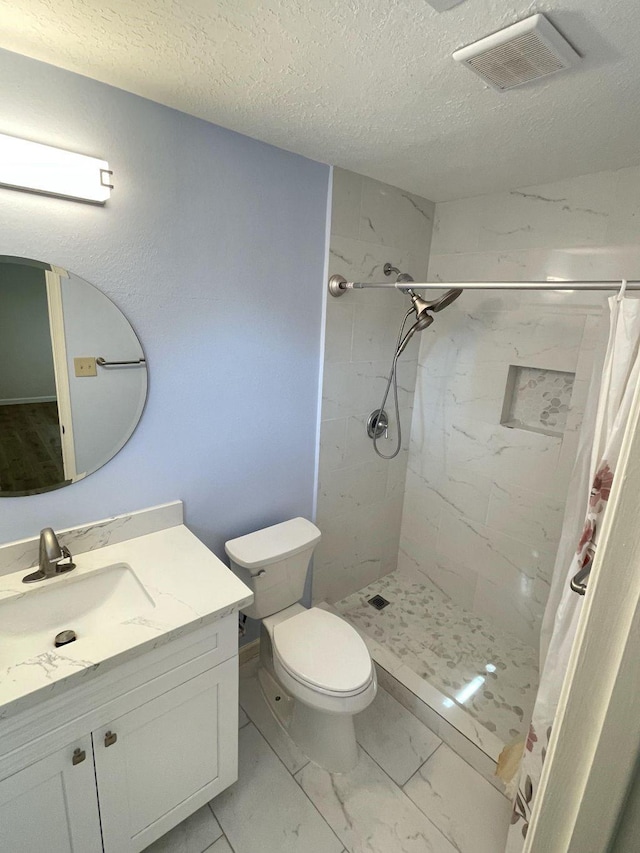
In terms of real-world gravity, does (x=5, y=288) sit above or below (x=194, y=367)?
above

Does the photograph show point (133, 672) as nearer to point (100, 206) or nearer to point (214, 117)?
point (100, 206)

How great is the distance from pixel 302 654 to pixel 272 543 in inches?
17.4

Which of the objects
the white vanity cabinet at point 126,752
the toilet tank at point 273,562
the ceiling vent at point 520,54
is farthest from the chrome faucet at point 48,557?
the ceiling vent at point 520,54

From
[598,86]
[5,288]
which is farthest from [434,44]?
[5,288]

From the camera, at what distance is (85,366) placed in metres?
1.36

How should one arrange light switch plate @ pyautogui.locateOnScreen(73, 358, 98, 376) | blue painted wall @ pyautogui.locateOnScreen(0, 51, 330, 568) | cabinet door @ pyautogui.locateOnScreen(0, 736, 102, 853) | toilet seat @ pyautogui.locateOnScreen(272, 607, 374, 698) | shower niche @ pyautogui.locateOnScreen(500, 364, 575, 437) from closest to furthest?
cabinet door @ pyautogui.locateOnScreen(0, 736, 102, 853)
blue painted wall @ pyautogui.locateOnScreen(0, 51, 330, 568)
light switch plate @ pyautogui.locateOnScreen(73, 358, 98, 376)
toilet seat @ pyautogui.locateOnScreen(272, 607, 374, 698)
shower niche @ pyautogui.locateOnScreen(500, 364, 575, 437)

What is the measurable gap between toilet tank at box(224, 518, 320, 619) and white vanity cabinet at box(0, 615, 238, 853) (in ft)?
1.31

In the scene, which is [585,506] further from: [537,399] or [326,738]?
[326,738]

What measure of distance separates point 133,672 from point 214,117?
5.66 feet

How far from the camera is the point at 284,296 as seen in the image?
1768 millimetres

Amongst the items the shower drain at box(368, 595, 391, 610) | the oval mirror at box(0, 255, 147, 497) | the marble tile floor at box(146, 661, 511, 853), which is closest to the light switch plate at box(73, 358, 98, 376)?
the oval mirror at box(0, 255, 147, 497)

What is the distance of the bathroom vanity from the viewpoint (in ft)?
3.25

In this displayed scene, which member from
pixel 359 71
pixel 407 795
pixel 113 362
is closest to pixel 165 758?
pixel 407 795

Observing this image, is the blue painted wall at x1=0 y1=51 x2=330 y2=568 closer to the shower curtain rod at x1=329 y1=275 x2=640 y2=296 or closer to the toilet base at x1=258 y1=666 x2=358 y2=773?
the shower curtain rod at x1=329 y1=275 x2=640 y2=296
